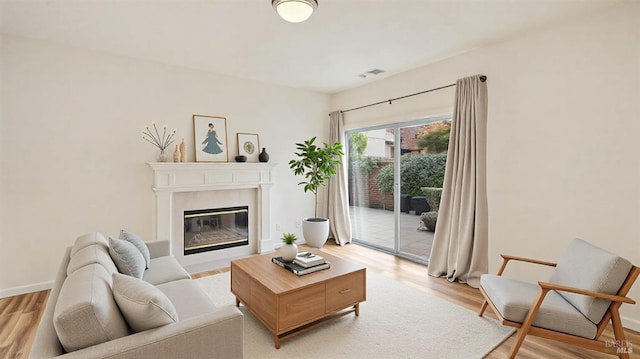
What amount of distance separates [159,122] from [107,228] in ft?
4.82

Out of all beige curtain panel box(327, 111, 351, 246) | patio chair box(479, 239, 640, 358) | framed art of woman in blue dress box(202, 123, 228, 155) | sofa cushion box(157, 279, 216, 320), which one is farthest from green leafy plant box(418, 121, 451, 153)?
sofa cushion box(157, 279, 216, 320)

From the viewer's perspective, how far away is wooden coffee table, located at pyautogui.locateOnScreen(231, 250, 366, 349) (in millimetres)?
2307

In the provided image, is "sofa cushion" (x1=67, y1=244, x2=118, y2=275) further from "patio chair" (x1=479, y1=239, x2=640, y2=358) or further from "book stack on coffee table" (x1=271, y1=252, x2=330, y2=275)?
"patio chair" (x1=479, y1=239, x2=640, y2=358)

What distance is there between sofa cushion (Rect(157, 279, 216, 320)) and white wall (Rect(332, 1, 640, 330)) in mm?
3062

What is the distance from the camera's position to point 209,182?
14.1 ft

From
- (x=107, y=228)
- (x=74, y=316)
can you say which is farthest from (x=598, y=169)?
(x=107, y=228)

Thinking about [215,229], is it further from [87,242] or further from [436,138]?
[436,138]

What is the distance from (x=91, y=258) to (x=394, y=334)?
230 cm

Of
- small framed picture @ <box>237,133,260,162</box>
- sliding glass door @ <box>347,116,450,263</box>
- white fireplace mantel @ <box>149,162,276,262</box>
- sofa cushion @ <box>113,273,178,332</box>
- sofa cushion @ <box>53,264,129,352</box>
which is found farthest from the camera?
small framed picture @ <box>237,133,260,162</box>

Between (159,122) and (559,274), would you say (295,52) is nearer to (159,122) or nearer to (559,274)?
(159,122)

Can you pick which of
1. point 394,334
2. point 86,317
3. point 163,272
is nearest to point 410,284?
point 394,334

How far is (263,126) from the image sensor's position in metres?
4.94

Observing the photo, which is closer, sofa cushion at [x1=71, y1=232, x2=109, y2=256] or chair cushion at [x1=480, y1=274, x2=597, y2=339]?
chair cushion at [x1=480, y1=274, x2=597, y2=339]

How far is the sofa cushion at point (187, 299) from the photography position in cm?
195
